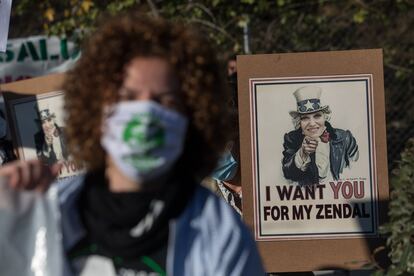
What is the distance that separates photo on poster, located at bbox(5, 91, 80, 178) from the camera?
559cm

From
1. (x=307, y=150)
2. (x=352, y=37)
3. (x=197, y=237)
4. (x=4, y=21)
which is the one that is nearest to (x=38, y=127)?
(x=4, y=21)

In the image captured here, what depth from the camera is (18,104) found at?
5.60m

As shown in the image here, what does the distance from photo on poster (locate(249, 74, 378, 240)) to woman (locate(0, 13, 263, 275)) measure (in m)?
2.24

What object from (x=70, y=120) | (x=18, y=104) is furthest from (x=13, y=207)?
(x=18, y=104)

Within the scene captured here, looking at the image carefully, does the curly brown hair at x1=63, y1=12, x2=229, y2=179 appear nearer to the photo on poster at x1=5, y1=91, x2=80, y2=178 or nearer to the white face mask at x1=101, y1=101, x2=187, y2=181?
the white face mask at x1=101, y1=101, x2=187, y2=181

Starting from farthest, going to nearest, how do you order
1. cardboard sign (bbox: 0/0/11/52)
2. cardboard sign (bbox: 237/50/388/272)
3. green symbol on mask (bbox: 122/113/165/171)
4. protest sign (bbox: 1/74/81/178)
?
1. protest sign (bbox: 1/74/81/178)
2. cardboard sign (bbox: 0/0/11/52)
3. cardboard sign (bbox: 237/50/388/272)
4. green symbol on mask (bbox: 122/113/165/171)

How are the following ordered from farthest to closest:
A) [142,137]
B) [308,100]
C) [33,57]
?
1. [33,57]
2. [308,100]
3. [142,137]

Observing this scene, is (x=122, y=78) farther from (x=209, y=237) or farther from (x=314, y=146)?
(x=314, y=146)

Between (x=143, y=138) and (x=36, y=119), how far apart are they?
140 inches

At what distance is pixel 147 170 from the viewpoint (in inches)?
87.7

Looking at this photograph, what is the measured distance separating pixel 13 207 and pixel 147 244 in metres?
0.31

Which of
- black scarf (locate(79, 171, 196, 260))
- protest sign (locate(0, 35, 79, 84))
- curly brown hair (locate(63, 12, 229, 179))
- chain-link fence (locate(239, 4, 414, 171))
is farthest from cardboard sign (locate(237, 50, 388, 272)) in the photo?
protest sign (locate(0, 35, 79, 84))

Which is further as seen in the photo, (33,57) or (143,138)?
(33,57)

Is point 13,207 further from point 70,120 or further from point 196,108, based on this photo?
point 196,108
